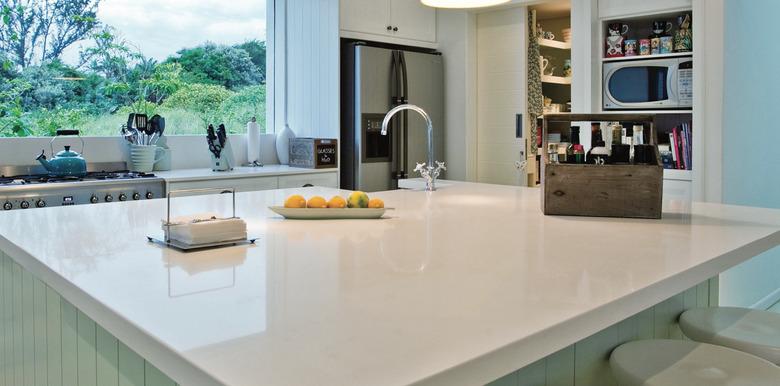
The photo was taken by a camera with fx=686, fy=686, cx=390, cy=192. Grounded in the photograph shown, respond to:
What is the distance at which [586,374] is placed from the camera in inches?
69.8

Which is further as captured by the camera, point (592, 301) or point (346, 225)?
point (346, 225)

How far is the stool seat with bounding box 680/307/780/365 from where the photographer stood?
1.84m

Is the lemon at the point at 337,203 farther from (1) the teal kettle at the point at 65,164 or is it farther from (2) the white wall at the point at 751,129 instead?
(2) the white wall at the point at 751,129

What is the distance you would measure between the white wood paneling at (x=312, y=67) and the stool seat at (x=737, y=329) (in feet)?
10.4

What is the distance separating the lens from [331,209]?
2.18m

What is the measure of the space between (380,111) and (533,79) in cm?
134

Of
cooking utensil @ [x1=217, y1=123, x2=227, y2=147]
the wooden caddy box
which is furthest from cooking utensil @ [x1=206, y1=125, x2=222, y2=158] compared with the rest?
the wooden caddy box

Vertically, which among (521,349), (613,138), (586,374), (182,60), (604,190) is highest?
(182,60)

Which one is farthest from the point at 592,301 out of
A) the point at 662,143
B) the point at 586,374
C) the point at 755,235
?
the point at 662,143

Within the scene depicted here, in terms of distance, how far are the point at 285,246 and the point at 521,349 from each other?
86 cm

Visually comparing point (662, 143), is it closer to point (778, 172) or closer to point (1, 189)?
point (778, 172)

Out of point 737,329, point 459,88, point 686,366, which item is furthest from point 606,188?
point 459,88

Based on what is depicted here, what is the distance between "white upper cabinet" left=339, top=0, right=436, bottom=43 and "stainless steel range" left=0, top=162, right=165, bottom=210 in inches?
71.0

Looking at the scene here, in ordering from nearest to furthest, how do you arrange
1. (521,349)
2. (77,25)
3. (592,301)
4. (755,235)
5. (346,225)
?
(521,349) < (592,301) < (755,235) < (346,225) < (77,25)
